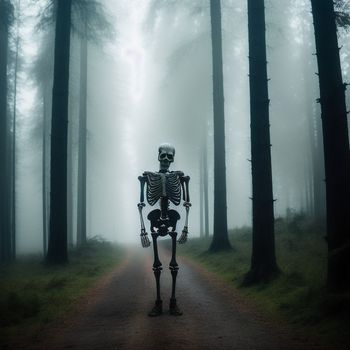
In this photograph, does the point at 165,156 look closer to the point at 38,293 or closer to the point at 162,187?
the point at 162,187

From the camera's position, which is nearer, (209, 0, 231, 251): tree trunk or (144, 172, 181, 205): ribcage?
(144, 172, 181, 205): ribcage

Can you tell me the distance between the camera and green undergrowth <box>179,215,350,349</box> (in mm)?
5559

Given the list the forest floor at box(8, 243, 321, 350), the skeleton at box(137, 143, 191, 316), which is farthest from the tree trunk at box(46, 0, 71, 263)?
the skeleton at box(137, 143, 191, 316)

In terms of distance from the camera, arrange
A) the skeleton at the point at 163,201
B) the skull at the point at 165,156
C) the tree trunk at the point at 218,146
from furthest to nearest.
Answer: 1. the tree trunk at the point at 218,146
2. the skull at the point at 165,156
3. the skeleton at the point at 163,201

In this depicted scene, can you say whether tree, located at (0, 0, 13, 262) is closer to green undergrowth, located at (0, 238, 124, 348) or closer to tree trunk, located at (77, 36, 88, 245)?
tree trunk, located at (77, 36, 88, 245)

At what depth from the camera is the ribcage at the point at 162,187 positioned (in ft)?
24.6

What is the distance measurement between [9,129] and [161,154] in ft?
62.0

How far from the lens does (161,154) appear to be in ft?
25.5

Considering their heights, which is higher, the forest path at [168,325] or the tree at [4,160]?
the tree at [4,160]

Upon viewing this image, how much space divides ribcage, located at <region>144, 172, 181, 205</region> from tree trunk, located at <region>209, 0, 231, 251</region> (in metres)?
8.47

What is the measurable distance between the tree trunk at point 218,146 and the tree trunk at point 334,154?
29.1 ft

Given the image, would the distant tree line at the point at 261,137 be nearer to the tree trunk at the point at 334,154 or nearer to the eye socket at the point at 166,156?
the tree trunk at the point at 334,154

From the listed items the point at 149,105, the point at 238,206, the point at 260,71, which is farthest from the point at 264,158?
the point at 238,206

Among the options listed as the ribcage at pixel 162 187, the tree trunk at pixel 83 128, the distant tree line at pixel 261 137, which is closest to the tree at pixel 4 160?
the distant tree line at pixel 261 137
